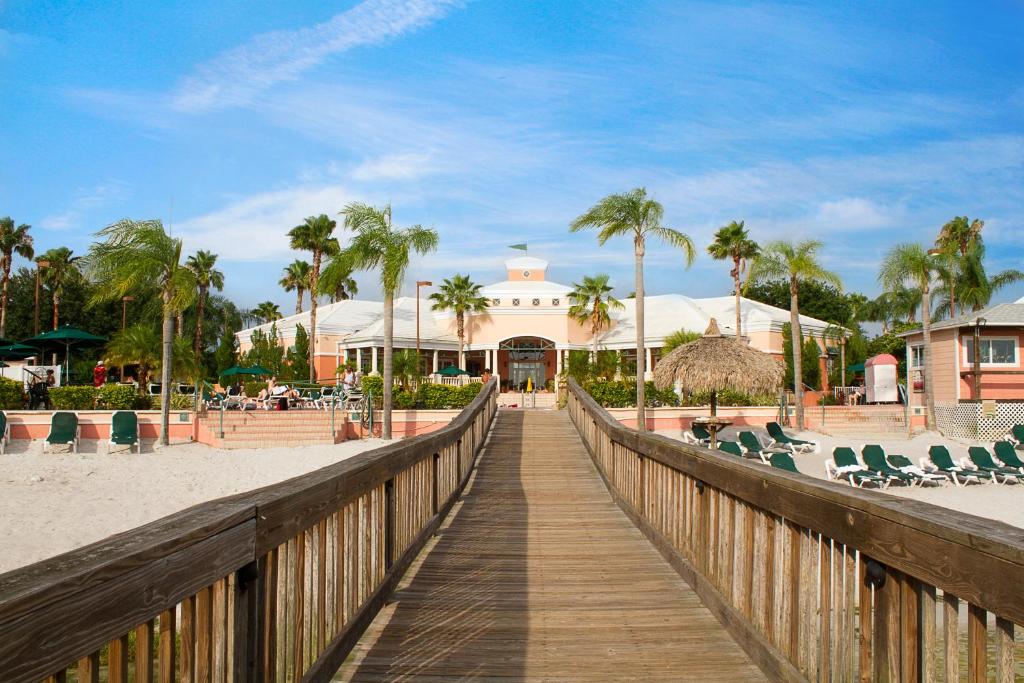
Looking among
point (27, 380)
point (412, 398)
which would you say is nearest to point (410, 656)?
Answer: point (412, 398)

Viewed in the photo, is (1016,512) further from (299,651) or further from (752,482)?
(299,651)

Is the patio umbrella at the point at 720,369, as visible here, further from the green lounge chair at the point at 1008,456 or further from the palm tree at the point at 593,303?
the palm tree at the point at 593,303

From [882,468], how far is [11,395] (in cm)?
2522

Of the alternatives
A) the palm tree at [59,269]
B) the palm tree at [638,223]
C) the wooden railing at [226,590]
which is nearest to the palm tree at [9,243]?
the palm tree at [59,269]

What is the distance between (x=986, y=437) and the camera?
27.3m

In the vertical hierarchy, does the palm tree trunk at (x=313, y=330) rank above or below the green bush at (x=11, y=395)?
above

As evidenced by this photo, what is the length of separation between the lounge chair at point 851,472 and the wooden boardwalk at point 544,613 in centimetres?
1131

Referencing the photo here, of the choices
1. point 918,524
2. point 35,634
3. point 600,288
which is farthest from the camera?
point 600,288

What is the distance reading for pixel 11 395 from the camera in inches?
982

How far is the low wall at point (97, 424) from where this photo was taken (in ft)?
76.8

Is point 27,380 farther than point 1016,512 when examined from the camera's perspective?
Yes

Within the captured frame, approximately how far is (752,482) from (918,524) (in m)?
1.54

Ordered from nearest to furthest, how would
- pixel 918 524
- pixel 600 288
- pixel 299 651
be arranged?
pixel 918 524 < pixel 299 651 < pixel 600 288

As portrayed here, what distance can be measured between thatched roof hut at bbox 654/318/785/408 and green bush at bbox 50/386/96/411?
59.3ft
